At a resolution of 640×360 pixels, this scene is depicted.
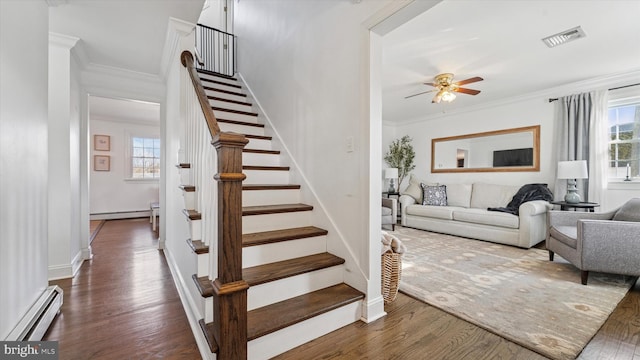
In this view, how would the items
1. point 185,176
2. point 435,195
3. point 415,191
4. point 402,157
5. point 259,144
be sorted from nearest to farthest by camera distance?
point 185,176, point 259,144, point 435,195, point 415,191, point 402,157

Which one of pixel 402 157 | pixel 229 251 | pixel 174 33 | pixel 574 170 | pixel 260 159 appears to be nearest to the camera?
pixel 229 251

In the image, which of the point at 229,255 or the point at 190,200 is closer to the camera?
the point at 229,255

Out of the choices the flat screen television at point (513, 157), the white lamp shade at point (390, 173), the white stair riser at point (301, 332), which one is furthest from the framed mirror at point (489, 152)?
the white stair riser at point (301, 332)

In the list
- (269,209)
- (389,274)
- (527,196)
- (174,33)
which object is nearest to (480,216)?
(527,196)

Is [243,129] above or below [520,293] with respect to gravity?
above

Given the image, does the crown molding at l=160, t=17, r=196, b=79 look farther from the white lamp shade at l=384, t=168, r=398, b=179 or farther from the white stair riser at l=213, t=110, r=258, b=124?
the white lamp shade at l=384, t=168, r=398, b=179

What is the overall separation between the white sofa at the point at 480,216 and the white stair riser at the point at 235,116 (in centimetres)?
346

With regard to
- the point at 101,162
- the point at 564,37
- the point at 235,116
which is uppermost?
the point at 564,37

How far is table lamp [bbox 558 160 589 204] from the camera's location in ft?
11.6

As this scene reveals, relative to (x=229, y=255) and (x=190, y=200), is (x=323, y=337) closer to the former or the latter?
(x=229, y=255)

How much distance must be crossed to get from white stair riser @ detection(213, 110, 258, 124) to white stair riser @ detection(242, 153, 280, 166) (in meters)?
0.80

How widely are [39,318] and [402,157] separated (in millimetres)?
6277

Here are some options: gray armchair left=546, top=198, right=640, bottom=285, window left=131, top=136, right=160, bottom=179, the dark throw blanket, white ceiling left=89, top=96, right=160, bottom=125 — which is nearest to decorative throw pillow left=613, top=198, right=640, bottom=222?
gray armchair left=546, top=198, right=640, bottom=285

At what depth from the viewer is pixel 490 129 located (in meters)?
5.02
